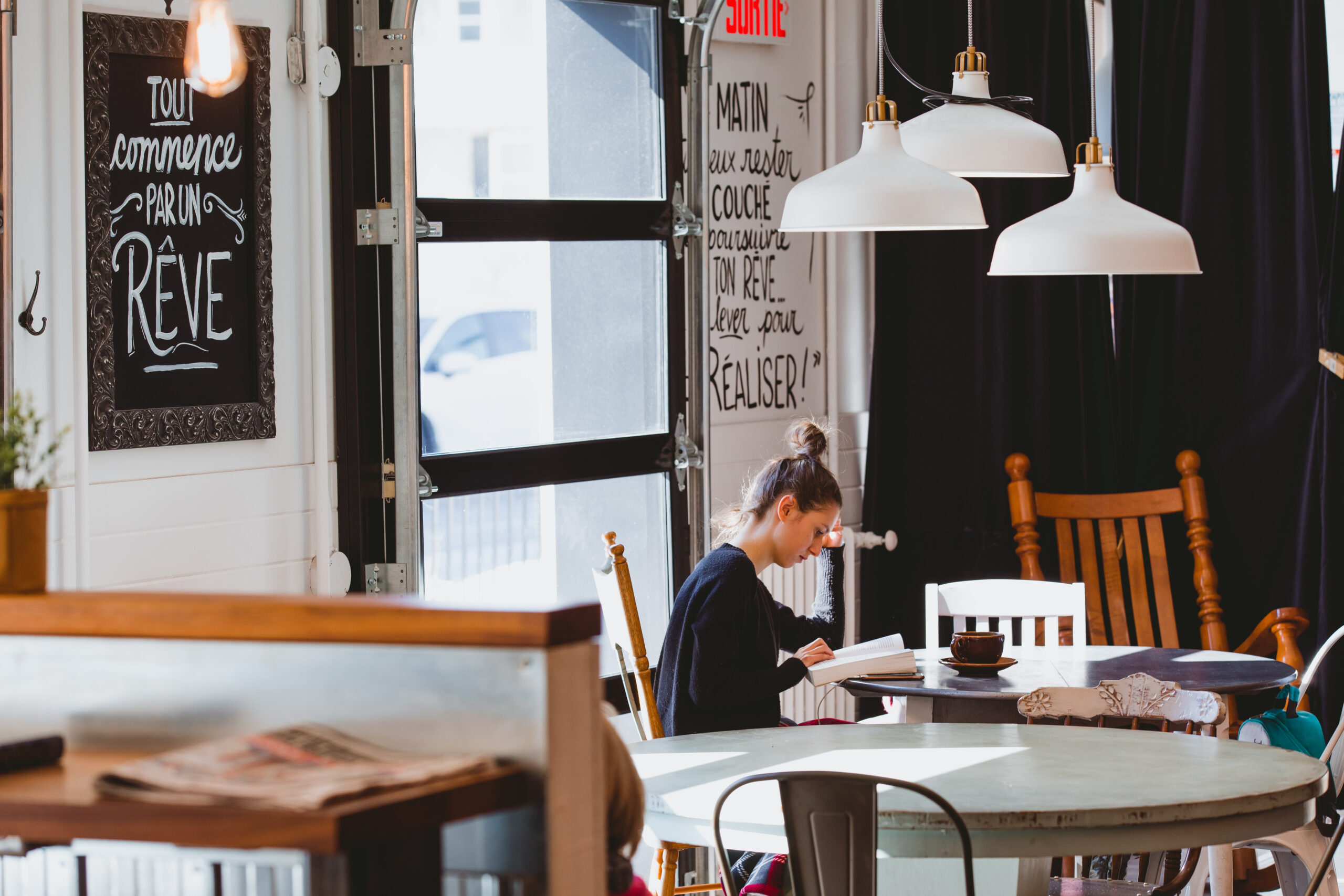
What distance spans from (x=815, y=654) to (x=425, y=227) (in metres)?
1.20

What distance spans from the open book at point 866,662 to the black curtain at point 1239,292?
1.46m

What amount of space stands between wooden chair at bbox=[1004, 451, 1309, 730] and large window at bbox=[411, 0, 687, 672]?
42.9 inches

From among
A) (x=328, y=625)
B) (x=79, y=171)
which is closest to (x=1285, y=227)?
(x=79, y=171)

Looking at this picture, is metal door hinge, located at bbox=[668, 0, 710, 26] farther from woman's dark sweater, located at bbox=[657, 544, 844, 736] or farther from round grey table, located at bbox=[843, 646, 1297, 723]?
round grey table, located at bbox=[843, 646, 1297, 723]

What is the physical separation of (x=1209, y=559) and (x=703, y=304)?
159 centimetres

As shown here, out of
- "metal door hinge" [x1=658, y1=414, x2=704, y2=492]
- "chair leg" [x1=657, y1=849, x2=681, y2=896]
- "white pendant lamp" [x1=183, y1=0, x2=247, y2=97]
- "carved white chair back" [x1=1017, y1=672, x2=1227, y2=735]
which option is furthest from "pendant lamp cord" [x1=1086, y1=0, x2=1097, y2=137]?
"white pendant lamp" [x1=183, y1=0, x2=247, y2=97]

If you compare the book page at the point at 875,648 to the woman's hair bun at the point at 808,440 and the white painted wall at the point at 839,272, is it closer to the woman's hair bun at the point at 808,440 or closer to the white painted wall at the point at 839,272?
the woman's hair bun at the point at 808,440

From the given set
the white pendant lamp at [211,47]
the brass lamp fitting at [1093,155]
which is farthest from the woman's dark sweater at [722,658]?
the white pendant lamp at [211,47]

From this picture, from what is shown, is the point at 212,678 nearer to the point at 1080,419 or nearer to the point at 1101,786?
the point at 1101,786

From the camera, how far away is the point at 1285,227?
4.25 m

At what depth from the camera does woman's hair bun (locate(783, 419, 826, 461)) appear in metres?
3.43

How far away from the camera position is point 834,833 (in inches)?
80.6

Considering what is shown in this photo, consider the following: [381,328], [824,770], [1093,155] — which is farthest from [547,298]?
[824,770]

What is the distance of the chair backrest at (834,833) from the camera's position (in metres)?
2.03
